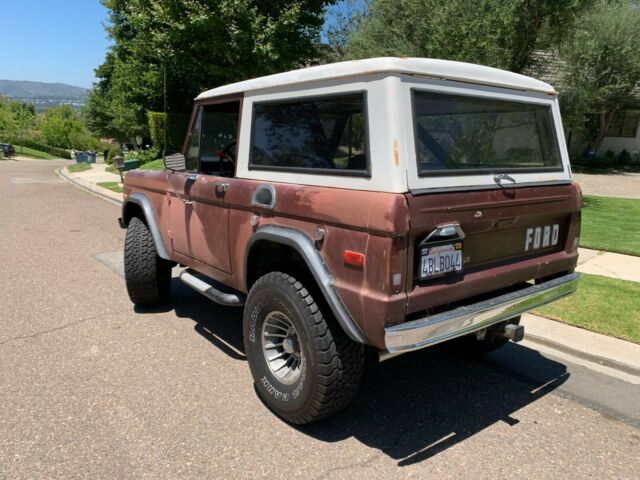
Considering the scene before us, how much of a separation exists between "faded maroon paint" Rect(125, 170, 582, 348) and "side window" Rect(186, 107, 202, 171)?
0.36m

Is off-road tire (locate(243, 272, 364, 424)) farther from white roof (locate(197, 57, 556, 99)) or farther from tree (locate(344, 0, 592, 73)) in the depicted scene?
tree (locate(344, 0, 592, 73))

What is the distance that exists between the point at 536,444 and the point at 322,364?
4.46ft

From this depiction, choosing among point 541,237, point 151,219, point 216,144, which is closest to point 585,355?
point 541,237

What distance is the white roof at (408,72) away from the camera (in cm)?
254

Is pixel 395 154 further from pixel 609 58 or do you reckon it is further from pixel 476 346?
pixel 609 58

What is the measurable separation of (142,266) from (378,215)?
3.04 metres

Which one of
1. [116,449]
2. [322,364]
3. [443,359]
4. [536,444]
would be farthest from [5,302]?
[536,444]

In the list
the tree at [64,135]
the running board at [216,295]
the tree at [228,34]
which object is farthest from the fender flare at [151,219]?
the tree at [64,135]

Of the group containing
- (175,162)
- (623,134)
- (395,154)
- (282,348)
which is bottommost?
(282,348)

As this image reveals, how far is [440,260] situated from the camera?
8.59 feet

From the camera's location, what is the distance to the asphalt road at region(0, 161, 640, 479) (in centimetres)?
269

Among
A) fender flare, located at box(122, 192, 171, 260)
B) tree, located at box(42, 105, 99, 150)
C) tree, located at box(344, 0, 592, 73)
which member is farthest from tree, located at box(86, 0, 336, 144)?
tree, located at box(42, 105, 99, 150)

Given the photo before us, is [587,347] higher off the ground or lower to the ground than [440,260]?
lower

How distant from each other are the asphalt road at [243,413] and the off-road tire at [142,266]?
0.23m
